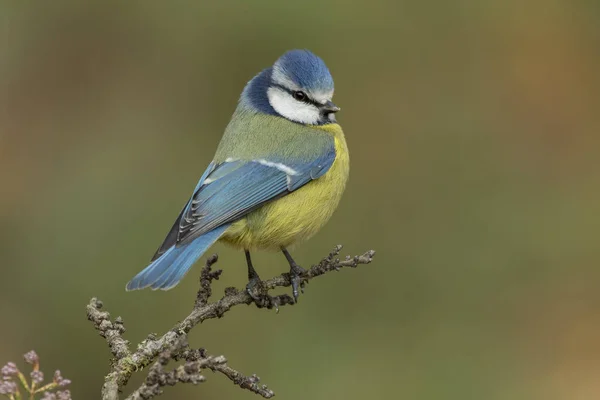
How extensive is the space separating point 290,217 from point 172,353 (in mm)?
1371

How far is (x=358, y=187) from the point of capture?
556cm

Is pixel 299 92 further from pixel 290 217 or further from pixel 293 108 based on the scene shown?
pixel 290 217

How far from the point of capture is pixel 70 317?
455cm

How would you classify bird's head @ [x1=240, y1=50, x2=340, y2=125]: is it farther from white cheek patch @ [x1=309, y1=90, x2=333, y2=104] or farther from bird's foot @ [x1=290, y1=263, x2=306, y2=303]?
bird's foot @ [x1=290, y1=263, x2=306, y2=303]

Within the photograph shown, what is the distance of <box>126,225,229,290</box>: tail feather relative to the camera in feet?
9.23

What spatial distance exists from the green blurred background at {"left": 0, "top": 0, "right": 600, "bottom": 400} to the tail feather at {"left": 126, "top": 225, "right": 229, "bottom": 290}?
1.61 metres

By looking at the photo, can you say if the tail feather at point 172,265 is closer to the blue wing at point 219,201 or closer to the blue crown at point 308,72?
the blue wing at point 219,201

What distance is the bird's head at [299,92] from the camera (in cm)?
368

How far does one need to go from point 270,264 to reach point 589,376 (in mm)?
2017

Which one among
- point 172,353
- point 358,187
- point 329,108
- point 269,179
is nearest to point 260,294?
point 269,179

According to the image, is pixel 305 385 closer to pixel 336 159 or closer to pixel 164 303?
pixel 164 303

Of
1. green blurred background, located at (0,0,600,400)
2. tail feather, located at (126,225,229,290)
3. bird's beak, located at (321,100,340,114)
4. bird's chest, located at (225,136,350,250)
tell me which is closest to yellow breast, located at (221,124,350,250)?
bird's chest, located at (225,136,350,250)

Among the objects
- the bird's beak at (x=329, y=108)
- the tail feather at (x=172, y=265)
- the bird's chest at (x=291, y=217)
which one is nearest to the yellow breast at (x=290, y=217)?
the bird's chest at (x=291, y=217)

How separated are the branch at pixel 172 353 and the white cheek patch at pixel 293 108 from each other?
1.02 meters
